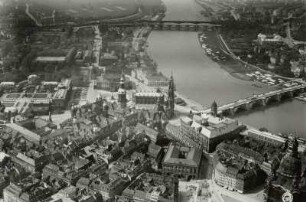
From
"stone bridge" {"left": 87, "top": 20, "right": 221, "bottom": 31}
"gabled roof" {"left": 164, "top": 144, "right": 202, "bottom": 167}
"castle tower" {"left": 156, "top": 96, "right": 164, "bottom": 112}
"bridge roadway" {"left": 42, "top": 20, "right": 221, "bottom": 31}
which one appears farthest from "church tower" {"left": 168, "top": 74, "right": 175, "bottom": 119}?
"stone bridge" {"left": 87, "top": 20, "right": 221, "bottom": 31}

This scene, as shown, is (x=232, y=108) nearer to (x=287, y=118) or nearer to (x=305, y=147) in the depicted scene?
(x=287, y=118)

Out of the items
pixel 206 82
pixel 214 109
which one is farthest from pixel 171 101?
pixel 206 82

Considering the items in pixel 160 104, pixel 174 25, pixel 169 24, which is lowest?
pixel 160 104

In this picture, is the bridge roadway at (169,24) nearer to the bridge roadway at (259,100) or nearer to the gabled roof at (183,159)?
the bridge roadway at (259,100)

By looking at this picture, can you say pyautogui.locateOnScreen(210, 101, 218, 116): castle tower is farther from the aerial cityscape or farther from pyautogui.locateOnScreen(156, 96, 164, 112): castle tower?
pyautogui.locateOnScreen(156, 96, 164, 112): castle tower

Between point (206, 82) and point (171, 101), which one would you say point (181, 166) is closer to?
point (171, 101)

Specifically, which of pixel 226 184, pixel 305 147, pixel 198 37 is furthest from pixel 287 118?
pixel 198 37
